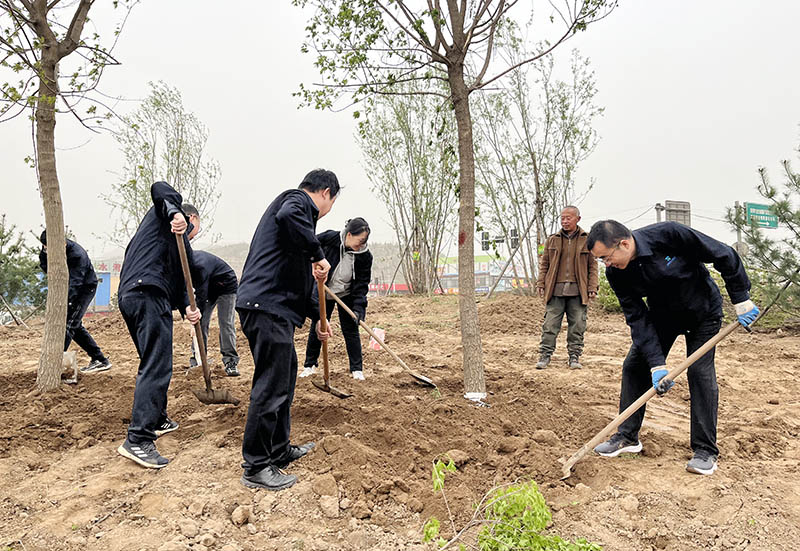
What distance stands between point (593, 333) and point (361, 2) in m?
6.93

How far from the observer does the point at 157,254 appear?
3.39 m

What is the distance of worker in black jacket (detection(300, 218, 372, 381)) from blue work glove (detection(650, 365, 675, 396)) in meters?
2.83

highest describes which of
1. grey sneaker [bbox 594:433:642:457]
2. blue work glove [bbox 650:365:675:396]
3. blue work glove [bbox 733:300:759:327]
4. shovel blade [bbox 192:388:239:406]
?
blue work glove [bbox 733:300:759:327]

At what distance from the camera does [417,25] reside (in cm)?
421

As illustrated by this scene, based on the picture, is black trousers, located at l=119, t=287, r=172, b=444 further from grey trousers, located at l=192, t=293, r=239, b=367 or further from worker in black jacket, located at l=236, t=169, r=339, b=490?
grey trousers, located at l=192, t=293, r=239, b=367

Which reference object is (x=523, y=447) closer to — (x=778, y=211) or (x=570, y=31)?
(x=570, y=31)

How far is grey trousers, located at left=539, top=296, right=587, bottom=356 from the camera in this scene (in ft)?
20.2

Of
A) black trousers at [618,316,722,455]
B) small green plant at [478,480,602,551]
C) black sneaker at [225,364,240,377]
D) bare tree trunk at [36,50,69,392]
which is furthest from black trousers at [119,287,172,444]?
black trousers at [618,316,722,455]

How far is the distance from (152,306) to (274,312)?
0.95m

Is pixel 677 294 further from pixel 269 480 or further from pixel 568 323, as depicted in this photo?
pixel 568 323

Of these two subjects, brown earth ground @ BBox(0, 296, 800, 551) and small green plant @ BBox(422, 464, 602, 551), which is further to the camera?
brown earth ground @ BBox(0, 296, 800, 551)

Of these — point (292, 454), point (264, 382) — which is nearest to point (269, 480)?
point (292, 454)

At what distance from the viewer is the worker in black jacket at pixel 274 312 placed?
2850 millimetres

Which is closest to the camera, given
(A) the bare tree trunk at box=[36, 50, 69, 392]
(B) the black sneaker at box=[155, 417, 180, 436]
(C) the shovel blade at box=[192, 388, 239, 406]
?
(B) the black sneaker at box=[155, 417, 180, 436]
